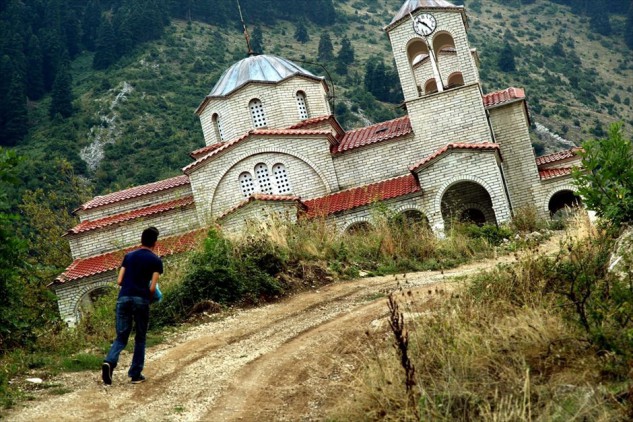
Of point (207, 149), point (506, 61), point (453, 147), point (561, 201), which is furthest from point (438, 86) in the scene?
point (506, 61)

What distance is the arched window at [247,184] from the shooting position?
956 inches

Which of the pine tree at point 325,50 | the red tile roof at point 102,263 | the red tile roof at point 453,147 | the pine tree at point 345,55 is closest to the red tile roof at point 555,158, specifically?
the red tile roof at point 453,147

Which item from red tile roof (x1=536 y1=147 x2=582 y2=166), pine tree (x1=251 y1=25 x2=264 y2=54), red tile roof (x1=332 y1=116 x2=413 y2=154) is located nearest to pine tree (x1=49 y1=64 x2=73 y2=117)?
pine tree (x1=251 y1=25 x2=264 y2=54)

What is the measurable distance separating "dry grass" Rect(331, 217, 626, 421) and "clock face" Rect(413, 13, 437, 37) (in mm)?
17443

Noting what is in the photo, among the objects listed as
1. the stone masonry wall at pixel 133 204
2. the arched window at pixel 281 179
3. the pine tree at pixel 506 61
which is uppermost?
the pine tree at pixel 506 61

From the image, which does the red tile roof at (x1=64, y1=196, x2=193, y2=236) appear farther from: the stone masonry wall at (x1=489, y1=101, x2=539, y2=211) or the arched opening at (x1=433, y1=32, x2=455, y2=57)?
the stone masonry wall at (x1=489, y1=101, x2=539, y2=211)

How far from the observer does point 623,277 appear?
23.9ft

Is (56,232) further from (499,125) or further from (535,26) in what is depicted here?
(535,26)

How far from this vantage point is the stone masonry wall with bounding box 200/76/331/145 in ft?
82.8

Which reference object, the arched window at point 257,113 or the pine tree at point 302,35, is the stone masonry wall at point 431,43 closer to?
the arched window at point 257,113

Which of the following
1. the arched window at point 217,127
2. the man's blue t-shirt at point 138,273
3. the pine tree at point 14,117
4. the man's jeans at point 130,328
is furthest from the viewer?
the pine tree at point 14,117

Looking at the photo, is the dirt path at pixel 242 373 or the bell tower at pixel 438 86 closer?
the dirt path at pixel 242 373

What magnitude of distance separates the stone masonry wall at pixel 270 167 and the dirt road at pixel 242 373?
42.5 feet

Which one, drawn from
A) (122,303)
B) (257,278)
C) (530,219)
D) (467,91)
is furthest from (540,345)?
(467,91)
